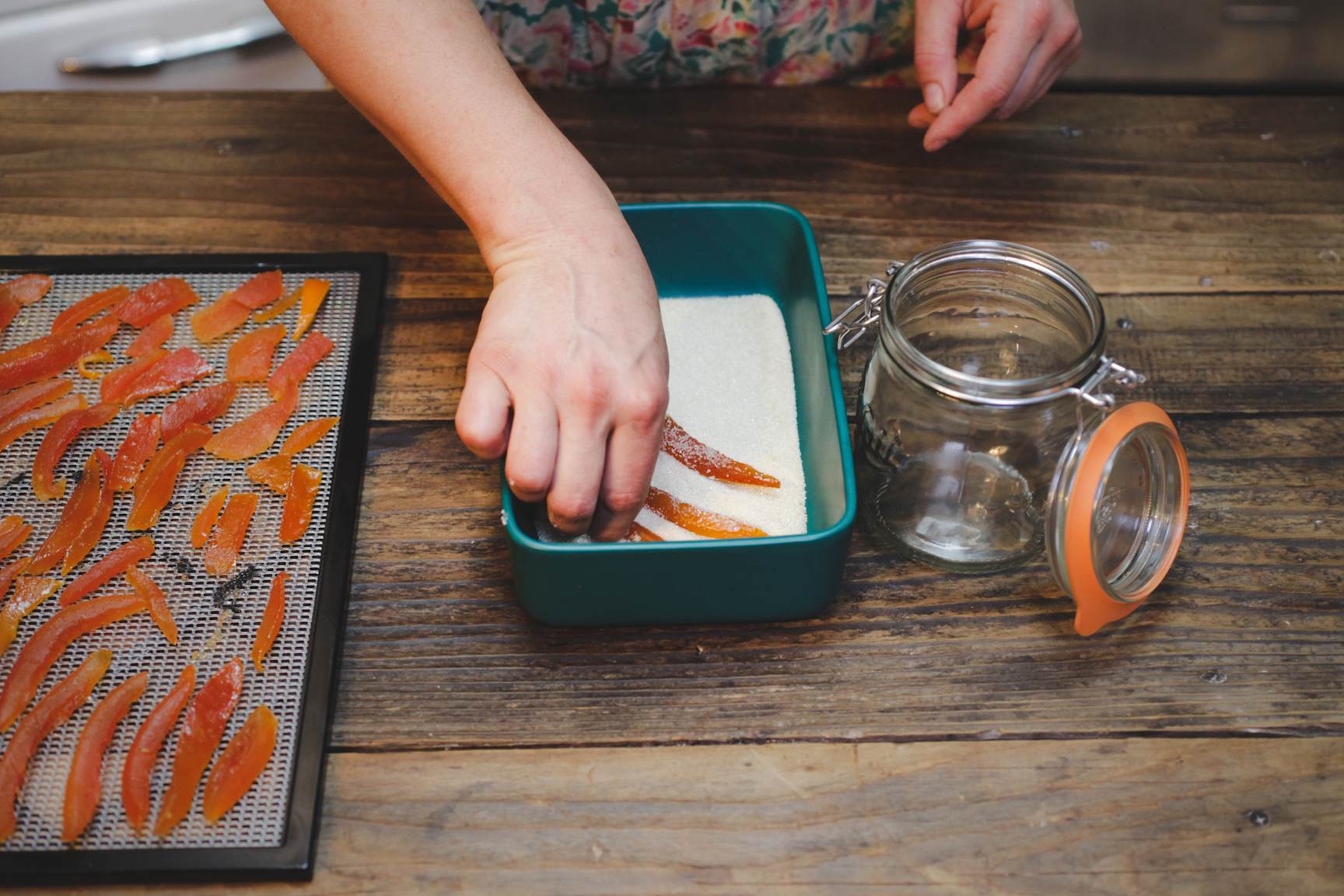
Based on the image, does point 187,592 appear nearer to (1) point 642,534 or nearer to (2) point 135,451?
(2) point 135,451

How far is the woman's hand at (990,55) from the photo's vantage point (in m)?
0.89

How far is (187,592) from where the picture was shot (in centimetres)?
75

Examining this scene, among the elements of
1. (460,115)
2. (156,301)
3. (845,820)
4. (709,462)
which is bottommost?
(845,820)

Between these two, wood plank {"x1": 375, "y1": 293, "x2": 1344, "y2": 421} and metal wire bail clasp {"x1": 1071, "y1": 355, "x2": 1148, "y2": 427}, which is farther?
wood plank {"x1": 375, "y1": 293, "x2": 1344, "y2": 421}

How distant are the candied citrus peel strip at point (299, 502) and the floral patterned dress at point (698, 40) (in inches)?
19.7

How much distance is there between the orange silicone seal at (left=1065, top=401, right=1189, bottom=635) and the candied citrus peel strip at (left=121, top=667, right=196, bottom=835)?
22.1 inches

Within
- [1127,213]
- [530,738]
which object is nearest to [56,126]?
[530,738]

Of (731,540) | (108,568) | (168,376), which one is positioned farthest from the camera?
(168,376)

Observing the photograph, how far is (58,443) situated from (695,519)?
1.59 ft

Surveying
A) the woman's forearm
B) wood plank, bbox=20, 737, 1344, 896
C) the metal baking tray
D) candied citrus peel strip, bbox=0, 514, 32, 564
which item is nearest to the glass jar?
wood plank, bbox=20, 737, 1344, 896

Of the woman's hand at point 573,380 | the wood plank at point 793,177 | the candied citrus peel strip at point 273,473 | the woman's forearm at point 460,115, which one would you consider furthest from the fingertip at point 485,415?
the wood plank at point 793,177

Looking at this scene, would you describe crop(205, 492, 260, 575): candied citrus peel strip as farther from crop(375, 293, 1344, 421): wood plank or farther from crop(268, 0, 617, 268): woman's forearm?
crop(268, 0, 617, 268): woman's forearm

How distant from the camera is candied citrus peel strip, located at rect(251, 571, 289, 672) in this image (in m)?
0.72

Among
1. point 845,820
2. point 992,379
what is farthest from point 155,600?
point 992,379
